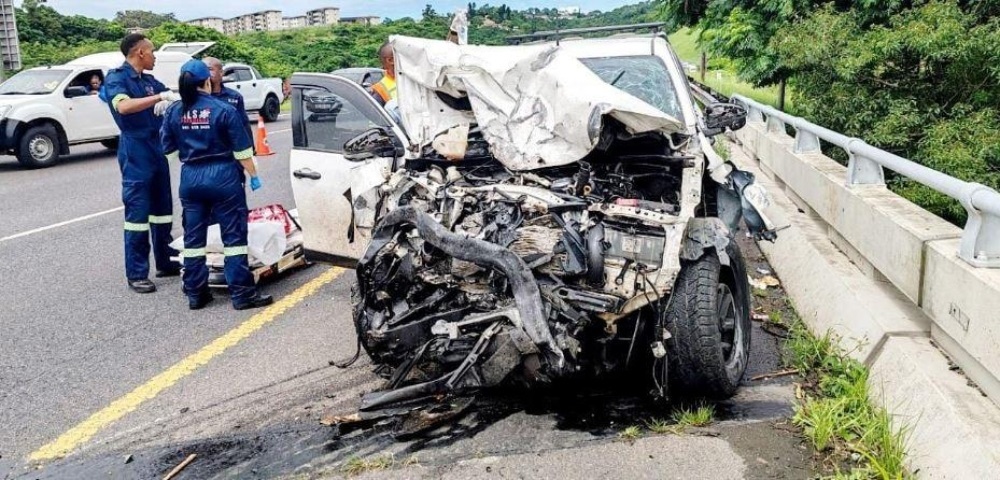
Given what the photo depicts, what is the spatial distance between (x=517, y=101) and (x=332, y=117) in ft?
7.33

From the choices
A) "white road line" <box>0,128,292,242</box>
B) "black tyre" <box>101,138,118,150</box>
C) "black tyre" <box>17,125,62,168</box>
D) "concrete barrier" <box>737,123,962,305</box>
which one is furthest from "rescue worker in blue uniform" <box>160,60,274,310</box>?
"black tyre" <box>101,138,118,150</box>

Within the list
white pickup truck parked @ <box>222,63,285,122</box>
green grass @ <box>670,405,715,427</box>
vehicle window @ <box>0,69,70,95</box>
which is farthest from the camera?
white pickup truck parked @ <box>222,63,285,122</box>

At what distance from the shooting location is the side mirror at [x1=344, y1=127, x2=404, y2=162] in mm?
5469

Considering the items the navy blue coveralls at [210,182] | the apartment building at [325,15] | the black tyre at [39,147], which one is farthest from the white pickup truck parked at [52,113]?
the apartment building at [325,15]

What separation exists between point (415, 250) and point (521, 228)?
0.60 m

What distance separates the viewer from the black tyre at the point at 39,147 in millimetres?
14492

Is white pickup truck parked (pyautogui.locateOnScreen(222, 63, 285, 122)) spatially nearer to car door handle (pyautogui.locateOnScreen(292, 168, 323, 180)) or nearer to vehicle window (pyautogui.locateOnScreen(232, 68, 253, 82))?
vehicle window (pyautogui.locateOnScreen(232, 68, 253, 82))

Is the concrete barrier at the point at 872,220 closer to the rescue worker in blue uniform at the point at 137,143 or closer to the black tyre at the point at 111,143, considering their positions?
the rescue worker in blue uniform at the point at 137,143

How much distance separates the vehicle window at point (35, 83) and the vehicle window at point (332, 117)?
36.6 ft

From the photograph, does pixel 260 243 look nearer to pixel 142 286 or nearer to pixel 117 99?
pixel 142 286

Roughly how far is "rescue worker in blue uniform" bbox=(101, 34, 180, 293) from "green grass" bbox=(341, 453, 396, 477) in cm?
378

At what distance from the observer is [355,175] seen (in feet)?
17.4

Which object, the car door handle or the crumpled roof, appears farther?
the car door handle

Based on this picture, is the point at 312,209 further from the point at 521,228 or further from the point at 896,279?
the point at 896,279
